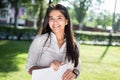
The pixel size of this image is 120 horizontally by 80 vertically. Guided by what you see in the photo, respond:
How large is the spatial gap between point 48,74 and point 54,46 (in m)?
0.33

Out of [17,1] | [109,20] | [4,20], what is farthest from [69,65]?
[109,20]

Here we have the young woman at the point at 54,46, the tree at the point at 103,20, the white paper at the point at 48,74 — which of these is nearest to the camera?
the white paper at the point at 48,74

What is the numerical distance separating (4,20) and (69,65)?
192 feet

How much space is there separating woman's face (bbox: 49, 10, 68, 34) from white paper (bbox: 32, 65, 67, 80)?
0.43 metres

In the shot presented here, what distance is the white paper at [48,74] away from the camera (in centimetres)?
321

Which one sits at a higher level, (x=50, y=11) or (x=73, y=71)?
(x=50, y=11)

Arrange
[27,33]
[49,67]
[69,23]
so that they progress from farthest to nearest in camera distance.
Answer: [27,33] < [69,23] < [49,67]

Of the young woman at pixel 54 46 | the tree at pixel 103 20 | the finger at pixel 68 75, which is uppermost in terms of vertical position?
the young woman at pixel 54 46

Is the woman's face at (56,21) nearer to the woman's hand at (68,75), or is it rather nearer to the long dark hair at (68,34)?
the long dark hair at (68,34)

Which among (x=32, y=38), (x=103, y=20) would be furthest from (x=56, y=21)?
(x=103, y=20)

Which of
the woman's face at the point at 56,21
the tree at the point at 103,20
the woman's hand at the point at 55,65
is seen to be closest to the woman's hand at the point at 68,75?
the woman's hand at the point at 55,65

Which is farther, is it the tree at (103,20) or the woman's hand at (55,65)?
the tree at (103,20)

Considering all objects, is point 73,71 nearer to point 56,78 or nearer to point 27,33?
point 56,78

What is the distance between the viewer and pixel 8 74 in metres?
11.1
